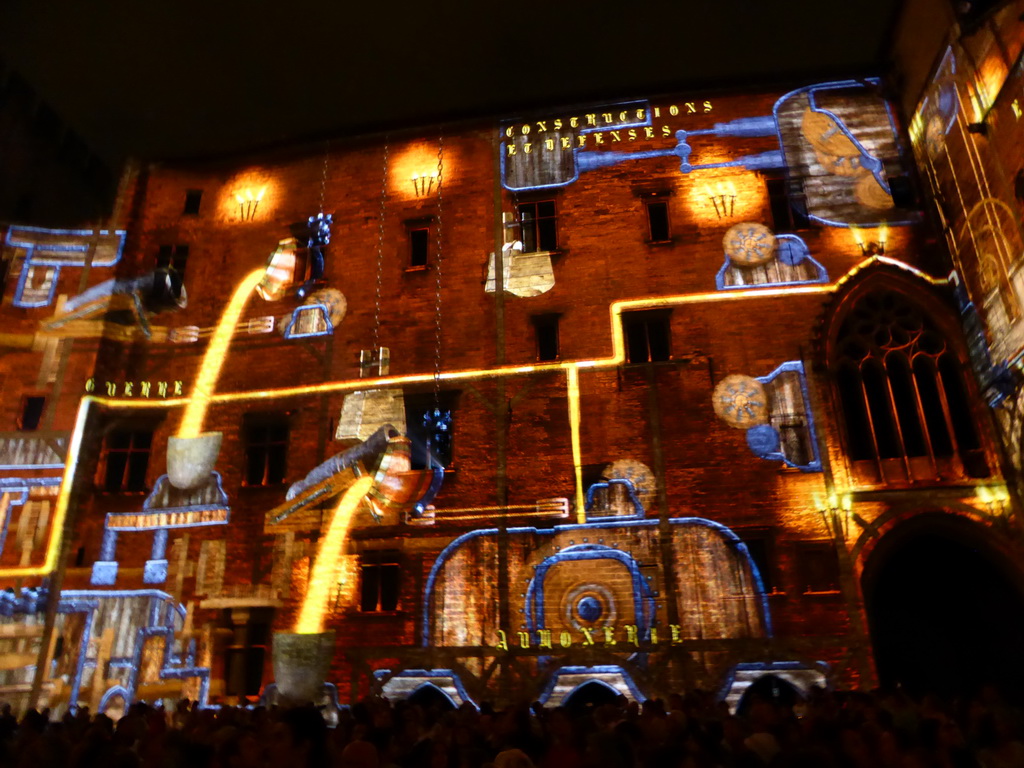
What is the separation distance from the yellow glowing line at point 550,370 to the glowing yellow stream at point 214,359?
0.42 metres

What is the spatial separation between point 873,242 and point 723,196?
3.62 metres

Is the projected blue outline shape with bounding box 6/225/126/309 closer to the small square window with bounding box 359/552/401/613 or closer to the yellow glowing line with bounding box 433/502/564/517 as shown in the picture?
the small square window with bounding box 359/552/401/613

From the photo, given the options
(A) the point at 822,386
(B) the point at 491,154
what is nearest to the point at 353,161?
(B) the point at 491,154

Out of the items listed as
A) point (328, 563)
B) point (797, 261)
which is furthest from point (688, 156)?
point (328, 563)

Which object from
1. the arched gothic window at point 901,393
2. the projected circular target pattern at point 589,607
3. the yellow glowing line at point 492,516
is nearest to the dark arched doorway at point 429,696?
the projected circular target pattern at point 589,607

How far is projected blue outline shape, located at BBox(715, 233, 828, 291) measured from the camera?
1664 centimetres

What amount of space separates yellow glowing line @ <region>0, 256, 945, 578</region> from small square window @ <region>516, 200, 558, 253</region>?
2594mm

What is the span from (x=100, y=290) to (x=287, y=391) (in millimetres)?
6320

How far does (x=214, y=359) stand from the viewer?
18.7m

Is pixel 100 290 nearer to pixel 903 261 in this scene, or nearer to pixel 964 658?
pixel 903 261

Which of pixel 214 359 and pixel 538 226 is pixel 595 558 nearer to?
pixel 538 226

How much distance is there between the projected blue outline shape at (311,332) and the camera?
1842cm

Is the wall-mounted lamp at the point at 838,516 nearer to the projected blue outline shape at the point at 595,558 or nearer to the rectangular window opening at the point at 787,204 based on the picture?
the projected blue outline shape at the point at 595,558

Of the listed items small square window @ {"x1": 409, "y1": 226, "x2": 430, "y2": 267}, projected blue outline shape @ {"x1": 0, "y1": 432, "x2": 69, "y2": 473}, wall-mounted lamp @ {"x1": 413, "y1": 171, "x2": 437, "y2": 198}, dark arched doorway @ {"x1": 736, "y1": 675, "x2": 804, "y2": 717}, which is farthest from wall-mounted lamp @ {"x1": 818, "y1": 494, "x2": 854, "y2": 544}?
projected blue outline shape @ {"x1": 0, "y1": 432, "x2": 69, "y2": 473}
